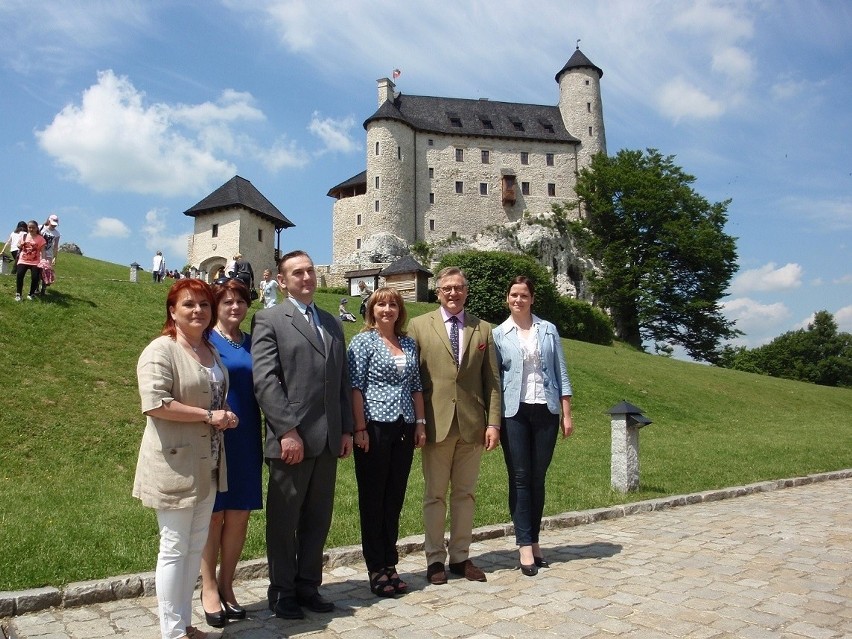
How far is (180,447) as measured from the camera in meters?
3.93

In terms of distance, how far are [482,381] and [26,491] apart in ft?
20.1

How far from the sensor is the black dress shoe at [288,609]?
14.6 ft

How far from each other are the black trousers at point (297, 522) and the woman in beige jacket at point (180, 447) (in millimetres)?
550

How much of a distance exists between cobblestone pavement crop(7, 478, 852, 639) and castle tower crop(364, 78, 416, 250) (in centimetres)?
5384

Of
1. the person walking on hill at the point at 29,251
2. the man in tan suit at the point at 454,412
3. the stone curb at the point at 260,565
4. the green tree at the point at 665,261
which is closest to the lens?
the stone curb at the point at 260,565

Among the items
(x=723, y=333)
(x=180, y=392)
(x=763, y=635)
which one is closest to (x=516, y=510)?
(x=763, y=635)

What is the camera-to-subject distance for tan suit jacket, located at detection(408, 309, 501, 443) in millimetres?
5543

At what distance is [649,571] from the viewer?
5.59 meters

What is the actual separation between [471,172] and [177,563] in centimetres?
6336

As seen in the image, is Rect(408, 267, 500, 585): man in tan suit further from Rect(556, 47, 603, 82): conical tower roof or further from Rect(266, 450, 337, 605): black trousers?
Rect(556, 47, 603, 82): conical tower roof

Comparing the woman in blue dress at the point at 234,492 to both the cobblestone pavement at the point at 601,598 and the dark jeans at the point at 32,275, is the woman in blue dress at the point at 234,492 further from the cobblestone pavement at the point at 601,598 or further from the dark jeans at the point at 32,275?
the dark jeans at the point at 32,275

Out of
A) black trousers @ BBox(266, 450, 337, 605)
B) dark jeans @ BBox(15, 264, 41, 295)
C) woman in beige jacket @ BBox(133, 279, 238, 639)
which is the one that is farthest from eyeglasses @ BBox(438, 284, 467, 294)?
dark jeans @ BBox(15, 264, 41, 295)

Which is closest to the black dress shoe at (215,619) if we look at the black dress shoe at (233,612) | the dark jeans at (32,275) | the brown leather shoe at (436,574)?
the black dress shoe at (233,612)

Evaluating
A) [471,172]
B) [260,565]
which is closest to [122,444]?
[260,565]
